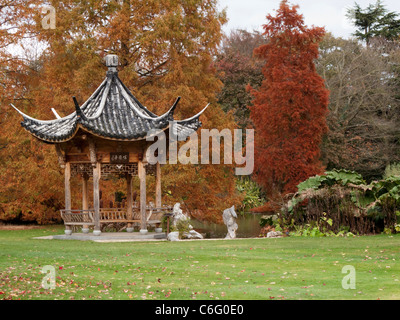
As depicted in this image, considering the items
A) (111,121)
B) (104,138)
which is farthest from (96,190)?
(111,121)

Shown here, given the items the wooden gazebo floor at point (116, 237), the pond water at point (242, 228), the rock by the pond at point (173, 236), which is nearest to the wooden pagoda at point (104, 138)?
the wooden gazebo floor at point (116, 237)

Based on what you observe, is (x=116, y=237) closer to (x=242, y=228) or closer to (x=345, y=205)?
(x=345, y=205)

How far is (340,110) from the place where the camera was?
33812 mm

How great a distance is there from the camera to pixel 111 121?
659 inches

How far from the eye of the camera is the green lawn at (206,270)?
7.67 m

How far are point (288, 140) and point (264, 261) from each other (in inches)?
587

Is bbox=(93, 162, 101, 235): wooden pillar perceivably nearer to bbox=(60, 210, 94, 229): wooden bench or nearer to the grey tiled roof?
bbox=(60, 210, 94, 229): wooden bench

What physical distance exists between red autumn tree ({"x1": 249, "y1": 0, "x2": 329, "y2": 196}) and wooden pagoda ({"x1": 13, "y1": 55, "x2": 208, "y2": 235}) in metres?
7.78

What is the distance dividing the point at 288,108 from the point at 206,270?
52.4 ft

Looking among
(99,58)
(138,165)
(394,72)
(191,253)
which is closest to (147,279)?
(191,253)

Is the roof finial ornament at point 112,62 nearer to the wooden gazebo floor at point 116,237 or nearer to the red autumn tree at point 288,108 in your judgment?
the wooden gazebo floor at point 116,237

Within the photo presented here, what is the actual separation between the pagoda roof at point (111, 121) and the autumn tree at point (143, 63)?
458cm

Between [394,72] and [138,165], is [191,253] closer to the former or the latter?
[138,165]

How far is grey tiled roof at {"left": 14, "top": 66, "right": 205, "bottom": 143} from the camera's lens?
16.1 meters
